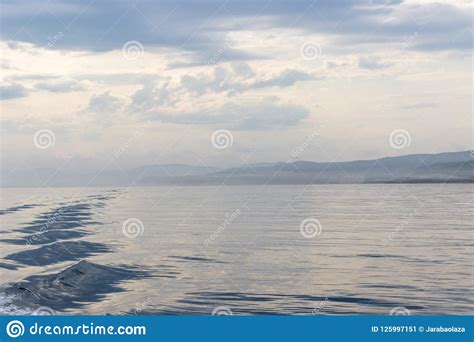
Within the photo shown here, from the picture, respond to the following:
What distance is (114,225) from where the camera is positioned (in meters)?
66.3

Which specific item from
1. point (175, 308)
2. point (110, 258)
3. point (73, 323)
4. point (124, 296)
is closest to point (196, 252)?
point (110, 258)

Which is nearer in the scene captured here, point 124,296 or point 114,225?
point 124,296

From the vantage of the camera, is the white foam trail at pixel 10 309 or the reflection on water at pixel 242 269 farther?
the reflection on water at pixel 242 269

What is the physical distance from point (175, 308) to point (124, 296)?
3.77 m

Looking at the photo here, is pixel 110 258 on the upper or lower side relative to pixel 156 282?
upper

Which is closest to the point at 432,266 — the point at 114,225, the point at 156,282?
the point at 156,282

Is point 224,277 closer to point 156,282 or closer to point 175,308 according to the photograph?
point 156,282

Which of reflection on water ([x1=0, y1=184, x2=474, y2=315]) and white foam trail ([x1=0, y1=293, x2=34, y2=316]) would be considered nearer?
white foam trail ([x1=0, y1=293, x2=34, y2=316])

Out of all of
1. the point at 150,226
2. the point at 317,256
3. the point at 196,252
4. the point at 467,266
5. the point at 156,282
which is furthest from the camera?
the point at 150,226

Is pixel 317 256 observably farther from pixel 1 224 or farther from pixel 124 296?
pixel 1 224

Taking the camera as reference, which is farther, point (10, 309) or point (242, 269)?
point (242, 269)

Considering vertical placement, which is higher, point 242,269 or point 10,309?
point 242,269

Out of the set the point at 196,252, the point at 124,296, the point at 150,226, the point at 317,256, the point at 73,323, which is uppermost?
the point at 150,226

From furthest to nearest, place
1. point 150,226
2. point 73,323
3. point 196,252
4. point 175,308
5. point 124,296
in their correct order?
point 150,226, point 196,252, point 124,296, point 175,308, point 73,323
